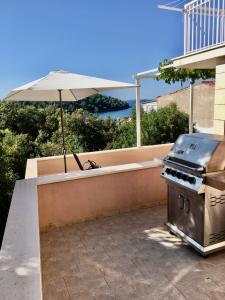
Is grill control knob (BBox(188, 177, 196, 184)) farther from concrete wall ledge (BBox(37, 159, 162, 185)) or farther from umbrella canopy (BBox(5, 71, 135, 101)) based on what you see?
umbrella canopy (BBox(5, 71, 135, 101))

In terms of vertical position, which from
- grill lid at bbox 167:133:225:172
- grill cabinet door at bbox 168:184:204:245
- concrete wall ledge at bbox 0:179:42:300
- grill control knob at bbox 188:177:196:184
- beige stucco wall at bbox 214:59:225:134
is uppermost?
beige stucco wall at bbox 214:59:225:134

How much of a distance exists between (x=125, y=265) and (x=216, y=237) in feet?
4.64

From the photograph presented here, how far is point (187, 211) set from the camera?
420cm

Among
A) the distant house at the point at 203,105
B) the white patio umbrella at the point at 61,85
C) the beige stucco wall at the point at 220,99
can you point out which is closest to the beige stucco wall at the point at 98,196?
the beige stucco wall at the point at 220,99

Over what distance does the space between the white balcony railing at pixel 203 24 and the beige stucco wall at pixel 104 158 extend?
10.6 feet

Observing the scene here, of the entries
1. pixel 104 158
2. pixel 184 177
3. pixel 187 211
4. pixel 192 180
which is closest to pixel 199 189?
pixel 192 180

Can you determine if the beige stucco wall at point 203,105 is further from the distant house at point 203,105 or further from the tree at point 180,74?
the tree at point 180,74

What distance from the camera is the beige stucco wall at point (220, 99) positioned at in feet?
17.3

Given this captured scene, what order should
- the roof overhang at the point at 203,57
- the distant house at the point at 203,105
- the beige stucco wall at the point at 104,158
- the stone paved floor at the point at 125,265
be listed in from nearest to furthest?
the stone paved floor at the point at 125,265 < the roof overhang at the point at 203,57 < the beige stucco wall at the point at 104,158 < the distant house at the point at 203,105

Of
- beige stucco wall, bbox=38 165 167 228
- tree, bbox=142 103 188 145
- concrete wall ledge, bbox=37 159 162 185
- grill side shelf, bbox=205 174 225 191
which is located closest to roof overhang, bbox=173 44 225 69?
concrete wall ledge, bbox=37 159 162 185

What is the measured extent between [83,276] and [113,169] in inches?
89.5

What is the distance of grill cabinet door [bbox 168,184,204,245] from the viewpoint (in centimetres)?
393

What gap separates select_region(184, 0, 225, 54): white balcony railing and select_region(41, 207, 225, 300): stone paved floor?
385 cm

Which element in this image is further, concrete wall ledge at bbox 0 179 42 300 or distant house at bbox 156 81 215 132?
distant house at bbox 156 81 215 132
